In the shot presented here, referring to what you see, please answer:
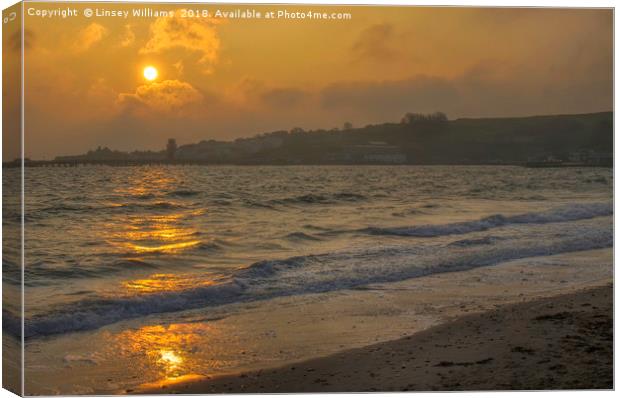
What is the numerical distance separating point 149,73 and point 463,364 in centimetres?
265

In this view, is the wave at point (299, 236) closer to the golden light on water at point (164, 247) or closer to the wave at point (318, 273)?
the wave at point (318, 273)

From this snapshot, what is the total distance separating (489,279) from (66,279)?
122 inches

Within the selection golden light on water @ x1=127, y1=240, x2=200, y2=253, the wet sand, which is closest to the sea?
golden light on water @ x1=127, y1=240, x2=200, y2=253

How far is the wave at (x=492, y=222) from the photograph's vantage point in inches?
252

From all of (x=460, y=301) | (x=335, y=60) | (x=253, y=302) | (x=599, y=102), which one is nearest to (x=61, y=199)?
(x=253, y=302)

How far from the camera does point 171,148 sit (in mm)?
5891

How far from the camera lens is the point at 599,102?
20.2 feet

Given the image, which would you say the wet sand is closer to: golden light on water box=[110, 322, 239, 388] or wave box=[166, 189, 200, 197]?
golden light on water box=[110, 322, 239, 388]

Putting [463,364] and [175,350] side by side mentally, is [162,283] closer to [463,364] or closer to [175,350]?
[175,350]

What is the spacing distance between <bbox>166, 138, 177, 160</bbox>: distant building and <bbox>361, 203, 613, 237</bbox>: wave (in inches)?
59.8

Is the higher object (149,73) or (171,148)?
(149,73)

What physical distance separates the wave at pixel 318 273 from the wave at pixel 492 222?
0.29 feet

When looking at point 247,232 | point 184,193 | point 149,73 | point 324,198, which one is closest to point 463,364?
point 324,198

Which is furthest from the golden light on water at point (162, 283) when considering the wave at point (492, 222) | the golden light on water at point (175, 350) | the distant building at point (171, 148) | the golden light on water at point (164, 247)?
the wave at point (492, 222)
